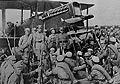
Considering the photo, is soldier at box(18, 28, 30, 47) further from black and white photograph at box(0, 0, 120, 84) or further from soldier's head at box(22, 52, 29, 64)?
soldier's head at box(22, 52, 29, 64)

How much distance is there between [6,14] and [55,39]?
5.68 ft

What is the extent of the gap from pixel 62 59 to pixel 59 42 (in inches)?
50.6

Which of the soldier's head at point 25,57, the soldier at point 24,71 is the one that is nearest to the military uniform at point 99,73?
the soldier at point 24,71

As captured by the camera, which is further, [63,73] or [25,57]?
[25,57]

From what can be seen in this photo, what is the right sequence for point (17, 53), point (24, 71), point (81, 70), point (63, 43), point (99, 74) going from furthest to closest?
point (17, 53)
point (63, 43)
point (24, 71)
point (81, 70)
point (99, 74)

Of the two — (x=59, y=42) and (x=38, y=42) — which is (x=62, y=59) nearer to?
(x=59, y=42)

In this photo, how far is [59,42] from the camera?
5789 mm

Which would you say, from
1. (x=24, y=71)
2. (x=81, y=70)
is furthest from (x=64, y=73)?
(x=24, y=71)

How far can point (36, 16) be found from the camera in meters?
6.45

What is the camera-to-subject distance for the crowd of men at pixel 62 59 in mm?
4551

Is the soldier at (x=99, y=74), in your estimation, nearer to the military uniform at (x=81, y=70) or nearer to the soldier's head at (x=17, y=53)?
the military uniform at (x=81, y=70)

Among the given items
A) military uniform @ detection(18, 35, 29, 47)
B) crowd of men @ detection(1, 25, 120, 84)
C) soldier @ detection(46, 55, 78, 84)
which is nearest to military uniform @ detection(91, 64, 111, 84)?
crowd of men @ detection(1, 25, 120, 84)

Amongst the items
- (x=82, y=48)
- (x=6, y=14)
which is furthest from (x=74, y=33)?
(x=6, y=14)

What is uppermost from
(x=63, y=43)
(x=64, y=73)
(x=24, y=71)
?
(x=63, y=43)
